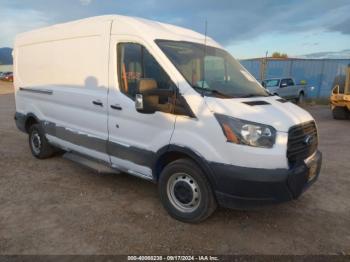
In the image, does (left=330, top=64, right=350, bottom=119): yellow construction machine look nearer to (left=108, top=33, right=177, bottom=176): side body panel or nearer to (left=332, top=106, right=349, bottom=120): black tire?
(left=332, top=106, right=349, bottom=120): black tire

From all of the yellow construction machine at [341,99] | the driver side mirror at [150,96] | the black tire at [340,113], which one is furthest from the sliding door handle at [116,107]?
the black tire at [340,113]

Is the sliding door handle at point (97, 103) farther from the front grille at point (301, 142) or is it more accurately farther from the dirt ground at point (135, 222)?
the front grille at point (301, 142)

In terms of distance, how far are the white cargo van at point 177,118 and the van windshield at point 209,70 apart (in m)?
0.02

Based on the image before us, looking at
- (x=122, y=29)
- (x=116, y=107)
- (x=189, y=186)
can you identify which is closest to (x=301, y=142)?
(x=189, y=186)

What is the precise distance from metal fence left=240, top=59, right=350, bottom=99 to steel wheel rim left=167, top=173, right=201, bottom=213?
68.0ft

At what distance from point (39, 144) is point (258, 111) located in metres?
4.64

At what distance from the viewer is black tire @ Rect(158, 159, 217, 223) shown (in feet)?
12.6

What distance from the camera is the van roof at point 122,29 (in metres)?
4.33

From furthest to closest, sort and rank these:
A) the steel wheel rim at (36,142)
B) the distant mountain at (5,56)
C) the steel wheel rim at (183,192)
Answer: the distant mountain at (5,56) → the steel wheel rim at (36,142) → the steel wheel rim at (183,192)

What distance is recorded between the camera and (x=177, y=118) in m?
3.90

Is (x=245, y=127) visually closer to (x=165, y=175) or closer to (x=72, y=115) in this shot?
(x=165, y=175)

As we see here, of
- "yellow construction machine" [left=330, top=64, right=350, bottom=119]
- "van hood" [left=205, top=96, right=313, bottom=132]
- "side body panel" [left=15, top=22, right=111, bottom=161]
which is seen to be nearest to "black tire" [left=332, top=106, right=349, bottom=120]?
"yellow construction machine" [left=330, top=64, right=350, bottom=119]

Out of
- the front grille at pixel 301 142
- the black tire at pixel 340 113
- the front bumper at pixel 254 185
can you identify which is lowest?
the black tire at pixel 340 113

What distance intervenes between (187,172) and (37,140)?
4.01 m
